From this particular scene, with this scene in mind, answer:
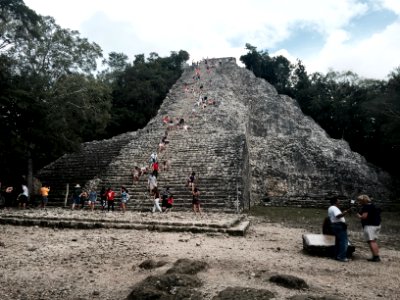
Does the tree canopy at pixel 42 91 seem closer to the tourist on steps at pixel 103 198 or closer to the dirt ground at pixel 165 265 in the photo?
the tourist on steps at pixel 103 198

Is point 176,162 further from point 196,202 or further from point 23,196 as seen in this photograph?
point 23,196

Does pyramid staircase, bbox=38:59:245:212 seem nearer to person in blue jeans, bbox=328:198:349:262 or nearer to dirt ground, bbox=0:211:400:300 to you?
dirt ground, bbox=0:211:400:300

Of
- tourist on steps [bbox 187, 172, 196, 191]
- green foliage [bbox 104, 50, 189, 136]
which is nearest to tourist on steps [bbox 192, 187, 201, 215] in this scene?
tourist on steps [bbox 187, 172, 196, 191]

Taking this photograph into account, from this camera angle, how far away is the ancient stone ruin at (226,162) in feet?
54.0

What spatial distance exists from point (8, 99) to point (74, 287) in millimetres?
10317

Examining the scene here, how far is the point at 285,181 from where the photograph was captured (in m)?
21.5

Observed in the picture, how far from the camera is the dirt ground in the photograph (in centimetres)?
488

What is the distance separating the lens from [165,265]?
5914 millimetres

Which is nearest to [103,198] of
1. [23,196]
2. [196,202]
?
[23,196]

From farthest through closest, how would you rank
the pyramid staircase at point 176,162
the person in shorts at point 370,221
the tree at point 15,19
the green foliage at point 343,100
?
the green foliage at point 343,100, the pyramid staircase at point 176,162, the tree at point 15,19, the person in shorts at point 370,221

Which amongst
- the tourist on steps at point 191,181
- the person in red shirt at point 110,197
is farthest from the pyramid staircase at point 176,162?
the person in red shirt at point 110,197

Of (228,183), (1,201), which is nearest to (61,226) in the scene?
(1,201)

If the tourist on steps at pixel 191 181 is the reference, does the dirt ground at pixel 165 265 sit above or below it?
below

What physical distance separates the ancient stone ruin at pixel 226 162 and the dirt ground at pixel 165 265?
6122mm
